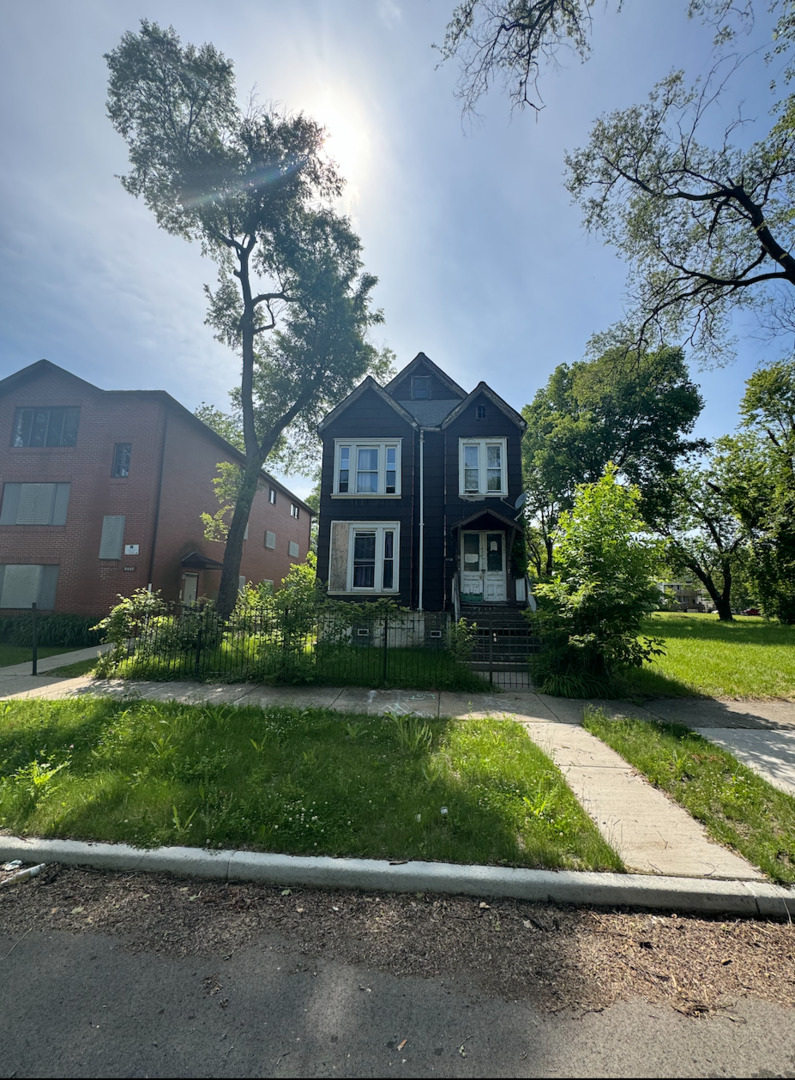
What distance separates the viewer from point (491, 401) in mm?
16797

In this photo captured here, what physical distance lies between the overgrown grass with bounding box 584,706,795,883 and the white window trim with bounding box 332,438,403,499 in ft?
37.3

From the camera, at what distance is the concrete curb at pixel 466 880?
3.04m

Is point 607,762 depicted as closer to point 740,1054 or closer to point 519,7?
point 740,1054

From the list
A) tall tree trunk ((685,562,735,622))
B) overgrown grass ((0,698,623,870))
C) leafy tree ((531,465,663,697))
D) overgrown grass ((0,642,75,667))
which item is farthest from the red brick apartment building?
tall tree trunk ((685,562,735,622))

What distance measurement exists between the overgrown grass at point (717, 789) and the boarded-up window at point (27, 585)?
20732 millimetres

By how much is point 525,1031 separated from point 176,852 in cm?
264

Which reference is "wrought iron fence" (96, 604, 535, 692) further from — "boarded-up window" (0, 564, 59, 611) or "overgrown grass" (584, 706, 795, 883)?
"boarded-up window" (0, 564, 59, 611)

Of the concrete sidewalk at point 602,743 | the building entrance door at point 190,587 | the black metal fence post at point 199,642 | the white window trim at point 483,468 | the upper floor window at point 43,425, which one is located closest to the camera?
the concrete sidewalk at point 602,743

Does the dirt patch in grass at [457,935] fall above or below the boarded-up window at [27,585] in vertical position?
below

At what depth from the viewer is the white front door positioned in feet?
51.7

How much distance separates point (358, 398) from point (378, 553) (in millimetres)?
5927

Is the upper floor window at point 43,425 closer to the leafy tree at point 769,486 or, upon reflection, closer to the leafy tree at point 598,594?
the leafy tree at point 598,594

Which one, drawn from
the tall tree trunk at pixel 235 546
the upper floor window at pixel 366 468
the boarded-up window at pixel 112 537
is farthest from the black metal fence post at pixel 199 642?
the boarded-up window at pixel 112 537

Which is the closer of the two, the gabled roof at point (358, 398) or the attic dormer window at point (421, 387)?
the gabled roof at point (358, 398)
